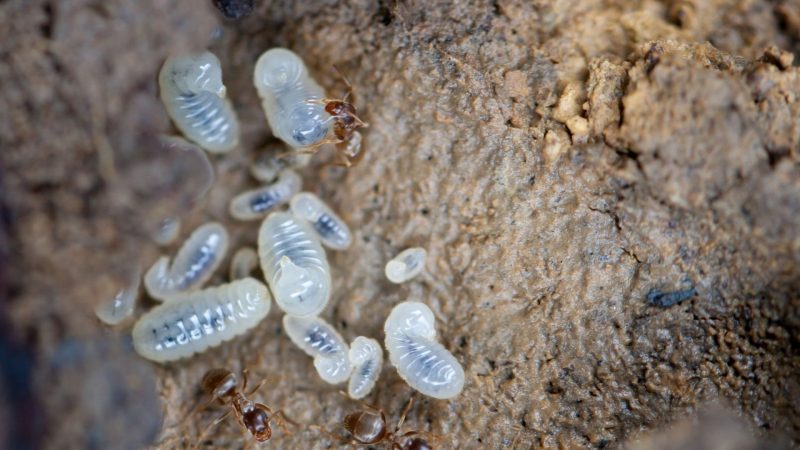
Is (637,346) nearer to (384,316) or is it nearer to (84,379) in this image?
(384,316)

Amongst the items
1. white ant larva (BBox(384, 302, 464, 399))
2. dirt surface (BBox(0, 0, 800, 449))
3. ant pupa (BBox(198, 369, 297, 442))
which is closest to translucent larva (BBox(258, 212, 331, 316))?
dirt surface (BBox(0, 0, 800, 449))

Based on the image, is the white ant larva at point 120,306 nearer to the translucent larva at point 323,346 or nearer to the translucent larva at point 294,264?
the translucent larva at point 294,264

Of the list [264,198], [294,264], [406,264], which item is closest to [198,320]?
[294,264]

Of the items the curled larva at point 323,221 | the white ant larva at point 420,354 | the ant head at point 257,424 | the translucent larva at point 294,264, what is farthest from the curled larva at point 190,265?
the white ant larva at point 420,354

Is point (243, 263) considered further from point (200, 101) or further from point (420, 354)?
point (420, 354)

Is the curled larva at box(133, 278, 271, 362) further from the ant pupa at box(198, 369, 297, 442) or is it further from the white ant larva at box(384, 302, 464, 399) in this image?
the white ant larva at box(384, 302, 464, 399)

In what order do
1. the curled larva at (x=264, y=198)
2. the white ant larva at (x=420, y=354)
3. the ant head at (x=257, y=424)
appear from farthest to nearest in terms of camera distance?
1. the curled larva at (x=264, y=198)
2. the ant head at (x=257, y=424)
3. the white ant larva at (x=420, y=354)
